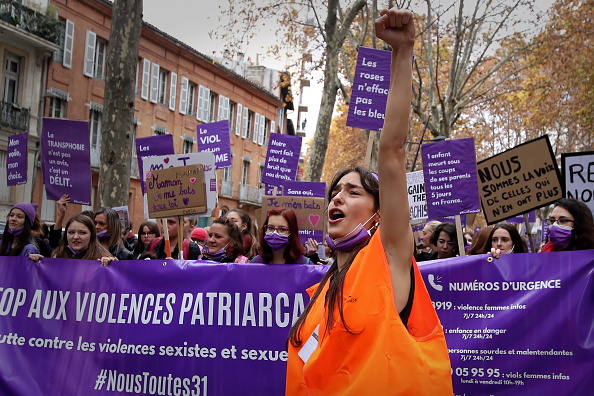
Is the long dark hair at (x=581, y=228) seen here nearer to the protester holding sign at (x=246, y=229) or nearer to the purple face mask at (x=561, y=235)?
the purple face mask at (x=561, y=235)

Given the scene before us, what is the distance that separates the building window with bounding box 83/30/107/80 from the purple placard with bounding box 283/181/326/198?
723 inches

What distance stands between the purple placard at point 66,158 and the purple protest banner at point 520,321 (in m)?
5.10

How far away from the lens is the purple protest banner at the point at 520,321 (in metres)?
4.49

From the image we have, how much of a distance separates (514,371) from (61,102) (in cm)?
2493

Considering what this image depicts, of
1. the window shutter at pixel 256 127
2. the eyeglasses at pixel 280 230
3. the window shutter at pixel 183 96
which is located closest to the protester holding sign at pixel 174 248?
the eyeglasses at pixel 280 230

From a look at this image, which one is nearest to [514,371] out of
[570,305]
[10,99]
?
[570,305]

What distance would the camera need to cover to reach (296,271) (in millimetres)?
5102

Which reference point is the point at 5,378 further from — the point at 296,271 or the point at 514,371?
the point at 514,371

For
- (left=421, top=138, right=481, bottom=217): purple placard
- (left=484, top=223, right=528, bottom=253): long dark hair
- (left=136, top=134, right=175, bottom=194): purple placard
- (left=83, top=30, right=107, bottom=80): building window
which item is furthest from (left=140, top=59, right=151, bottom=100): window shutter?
(left=484, top=223, right=528, bottom=253): long dark hair

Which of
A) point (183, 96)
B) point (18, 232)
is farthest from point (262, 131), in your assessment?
point (18, 232)

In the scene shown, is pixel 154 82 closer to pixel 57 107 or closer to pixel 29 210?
pixel 57 107

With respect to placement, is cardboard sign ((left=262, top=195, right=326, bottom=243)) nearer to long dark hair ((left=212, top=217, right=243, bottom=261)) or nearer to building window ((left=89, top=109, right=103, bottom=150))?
long dark hair ((left=212, top=217, right=243, bottom=261))

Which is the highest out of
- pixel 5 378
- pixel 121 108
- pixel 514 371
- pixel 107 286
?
pixel 121 108

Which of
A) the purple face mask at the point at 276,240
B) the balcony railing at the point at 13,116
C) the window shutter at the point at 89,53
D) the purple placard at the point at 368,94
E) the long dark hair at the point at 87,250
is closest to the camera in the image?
the purple face mask at the point at 276,240
